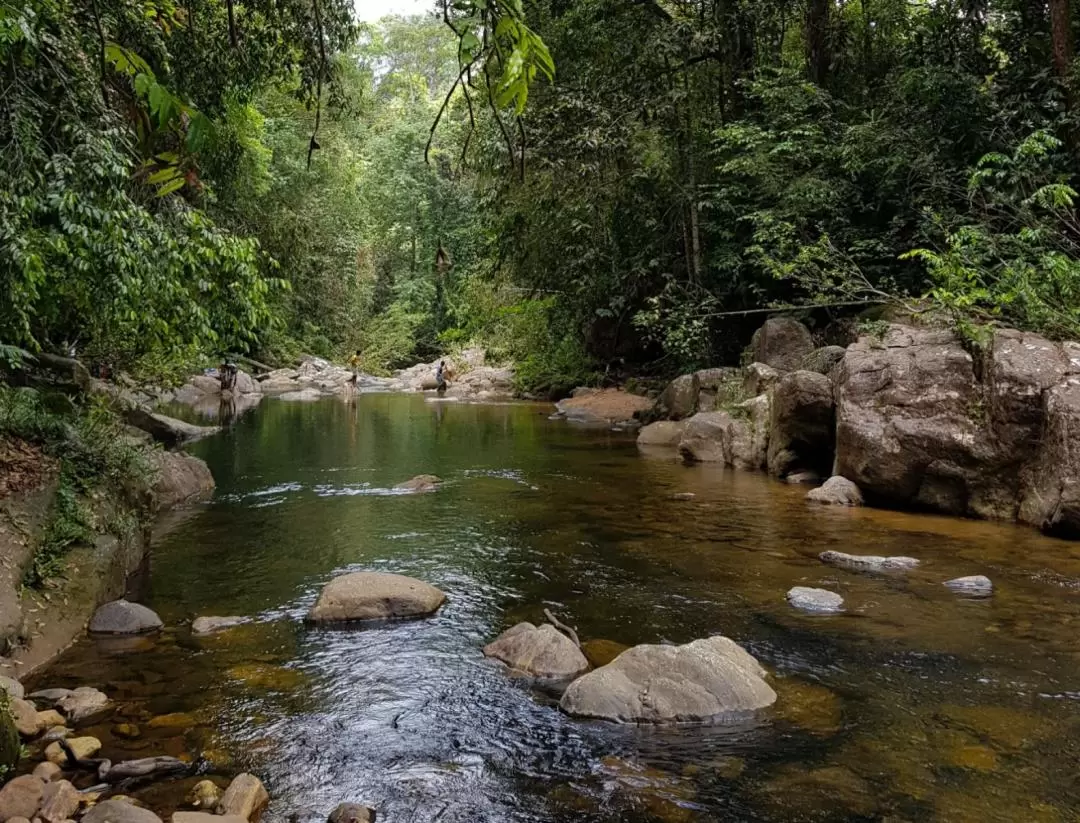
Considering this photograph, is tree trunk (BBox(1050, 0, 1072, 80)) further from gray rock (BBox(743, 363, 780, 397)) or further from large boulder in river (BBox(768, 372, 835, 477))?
gray rock (BBox(743, 363, 780, 397))

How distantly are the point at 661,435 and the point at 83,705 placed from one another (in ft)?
42.6

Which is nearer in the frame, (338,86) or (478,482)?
(338,86)

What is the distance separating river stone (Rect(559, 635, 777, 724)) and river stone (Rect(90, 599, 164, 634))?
3.29 m

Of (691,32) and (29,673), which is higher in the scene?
(691,32)

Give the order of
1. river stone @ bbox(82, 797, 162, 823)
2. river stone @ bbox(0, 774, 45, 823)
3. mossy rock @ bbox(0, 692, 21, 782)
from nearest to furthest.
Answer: river stone @ bbox(82, 797, 162, 823) < river stone @ bbox(0, 774, 45, 823) < mossy rock @ bbox(0, 692, 21, 782)

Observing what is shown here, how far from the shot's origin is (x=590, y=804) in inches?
152

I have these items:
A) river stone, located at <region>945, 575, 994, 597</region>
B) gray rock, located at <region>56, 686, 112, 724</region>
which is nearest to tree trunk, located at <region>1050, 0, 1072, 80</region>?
river stone, located at <region>945, 575, 994, 597</region>

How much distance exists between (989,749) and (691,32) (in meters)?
16.3

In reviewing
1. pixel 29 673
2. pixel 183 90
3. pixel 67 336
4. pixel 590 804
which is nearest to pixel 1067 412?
pixel 590 804

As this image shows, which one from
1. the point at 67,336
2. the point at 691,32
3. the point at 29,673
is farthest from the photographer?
the point at 691,32

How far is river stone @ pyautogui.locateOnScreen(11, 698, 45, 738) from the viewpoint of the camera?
4.31 meters

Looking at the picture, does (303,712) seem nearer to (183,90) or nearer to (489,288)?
(183,90)

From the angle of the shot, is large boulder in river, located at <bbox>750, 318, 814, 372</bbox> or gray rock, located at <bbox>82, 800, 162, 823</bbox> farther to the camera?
large boulder in river, located at <bbox>750, 318, 814, 372</bbox>

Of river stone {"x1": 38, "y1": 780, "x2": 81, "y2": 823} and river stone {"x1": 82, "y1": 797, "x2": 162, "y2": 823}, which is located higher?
river stone {"x1": 82, "y1": 797, "x2": 162, "y2": 823}
